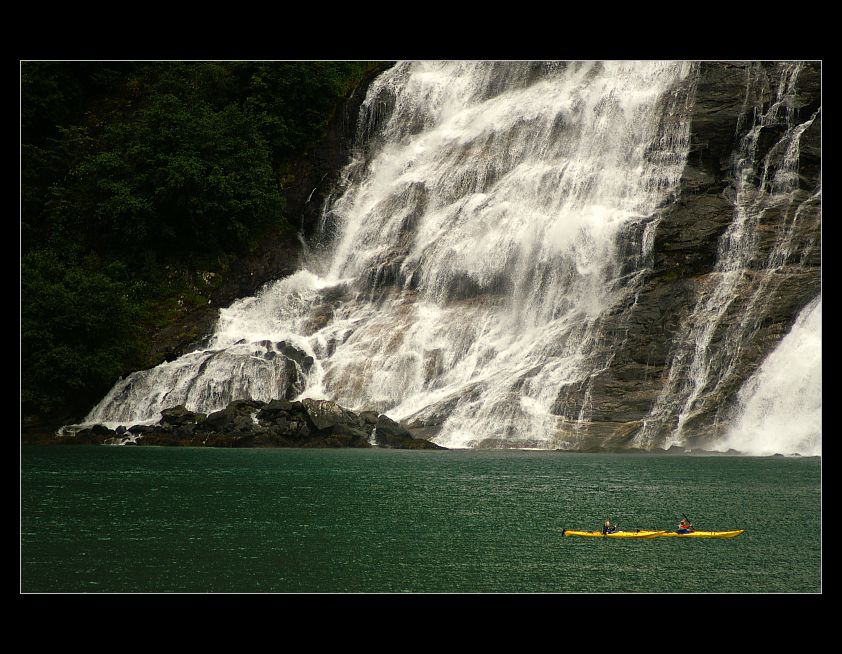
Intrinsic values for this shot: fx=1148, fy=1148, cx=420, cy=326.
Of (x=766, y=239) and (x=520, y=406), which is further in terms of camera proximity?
(x=766, y=239)

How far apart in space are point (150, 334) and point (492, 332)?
1510cm

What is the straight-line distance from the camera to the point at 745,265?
47188mm

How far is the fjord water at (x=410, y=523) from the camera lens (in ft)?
73.0

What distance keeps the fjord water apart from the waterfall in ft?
14.3

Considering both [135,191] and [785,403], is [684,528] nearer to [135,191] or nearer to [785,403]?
[785,403]

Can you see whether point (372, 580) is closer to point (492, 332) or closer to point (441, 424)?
point (441, 424)

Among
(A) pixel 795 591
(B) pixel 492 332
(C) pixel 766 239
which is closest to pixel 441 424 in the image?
(B) pixel 492 332

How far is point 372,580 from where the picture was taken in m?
22.0

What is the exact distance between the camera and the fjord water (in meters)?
22.3

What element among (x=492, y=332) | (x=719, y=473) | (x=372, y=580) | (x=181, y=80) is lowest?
(x=372, y=580)

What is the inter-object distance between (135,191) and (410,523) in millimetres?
32429

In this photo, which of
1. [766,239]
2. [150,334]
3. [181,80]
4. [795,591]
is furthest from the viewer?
[181,80]

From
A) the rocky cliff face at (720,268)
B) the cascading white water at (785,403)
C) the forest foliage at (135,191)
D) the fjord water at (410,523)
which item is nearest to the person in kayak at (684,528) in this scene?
the fjord water at (410,523)

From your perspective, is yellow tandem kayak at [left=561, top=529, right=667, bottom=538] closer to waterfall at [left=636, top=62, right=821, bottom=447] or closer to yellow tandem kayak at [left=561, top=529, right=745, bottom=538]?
→ yellow tandem kayak at [left=561, top=529, right=745, bottom=538]
